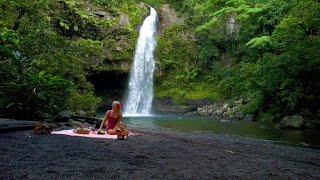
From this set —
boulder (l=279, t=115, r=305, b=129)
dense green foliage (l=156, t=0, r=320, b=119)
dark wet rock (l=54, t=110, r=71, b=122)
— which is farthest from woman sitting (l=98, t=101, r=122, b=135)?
dense green foliage (l=156, t=0, r=320, b=119)

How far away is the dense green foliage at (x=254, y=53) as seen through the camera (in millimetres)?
14570

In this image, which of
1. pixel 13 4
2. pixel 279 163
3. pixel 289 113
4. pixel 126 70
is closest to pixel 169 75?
pixel 126 70

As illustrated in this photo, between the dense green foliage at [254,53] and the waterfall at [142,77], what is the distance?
1086 mm

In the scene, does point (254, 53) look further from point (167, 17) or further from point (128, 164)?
point (128, 164)

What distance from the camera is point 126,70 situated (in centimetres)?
2802

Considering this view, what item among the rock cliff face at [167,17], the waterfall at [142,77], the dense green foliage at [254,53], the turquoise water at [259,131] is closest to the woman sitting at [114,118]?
the turquoise water at [259,131]

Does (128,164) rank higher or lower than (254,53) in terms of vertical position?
lower

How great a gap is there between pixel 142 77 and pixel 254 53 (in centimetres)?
1014

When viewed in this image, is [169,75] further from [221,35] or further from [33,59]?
[33,59]

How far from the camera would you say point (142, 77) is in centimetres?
2845

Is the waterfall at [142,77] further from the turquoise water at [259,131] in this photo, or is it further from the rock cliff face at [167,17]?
the turquoise water at [259,131]

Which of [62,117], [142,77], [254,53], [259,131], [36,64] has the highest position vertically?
[254,53]

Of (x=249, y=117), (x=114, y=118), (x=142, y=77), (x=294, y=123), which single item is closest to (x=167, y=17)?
(x=142, y=77)

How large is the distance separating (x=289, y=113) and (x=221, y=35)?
1524cm
